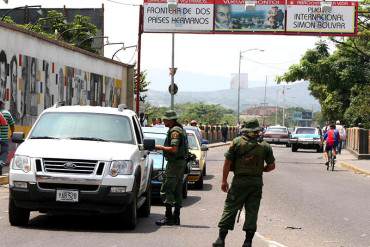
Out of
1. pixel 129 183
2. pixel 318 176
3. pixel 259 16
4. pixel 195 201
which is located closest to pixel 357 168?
pixel 318 176

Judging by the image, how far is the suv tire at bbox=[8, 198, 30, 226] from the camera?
36.9 feet

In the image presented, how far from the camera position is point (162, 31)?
124 ft

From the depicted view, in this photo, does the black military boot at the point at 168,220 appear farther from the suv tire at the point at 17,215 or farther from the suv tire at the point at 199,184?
the suv tire at the point at 199,184

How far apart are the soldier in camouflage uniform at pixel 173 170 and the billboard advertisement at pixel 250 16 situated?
84.3ft

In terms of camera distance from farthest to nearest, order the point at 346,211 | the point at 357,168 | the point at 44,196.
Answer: the point at 357,168
the point at 346,211
the point at 44,196

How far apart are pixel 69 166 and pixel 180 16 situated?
2707cm

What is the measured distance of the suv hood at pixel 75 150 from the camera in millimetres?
11031

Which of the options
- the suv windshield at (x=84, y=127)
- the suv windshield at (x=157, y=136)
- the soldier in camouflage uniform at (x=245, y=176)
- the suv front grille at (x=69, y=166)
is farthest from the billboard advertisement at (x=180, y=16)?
the soldier in camouflage uniform at (x=245, y=176)

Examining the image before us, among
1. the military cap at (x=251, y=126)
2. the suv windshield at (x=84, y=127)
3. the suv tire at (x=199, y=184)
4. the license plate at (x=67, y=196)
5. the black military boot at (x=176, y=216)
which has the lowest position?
the suv tire at (x=199, y=184)

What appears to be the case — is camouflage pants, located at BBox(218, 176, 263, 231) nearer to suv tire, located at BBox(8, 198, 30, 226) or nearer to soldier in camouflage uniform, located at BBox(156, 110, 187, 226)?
soldier in camouflage uniform, located at BBox(156, 110, 187, 226)

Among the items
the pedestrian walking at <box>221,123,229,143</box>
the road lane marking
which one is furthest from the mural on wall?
the pedestrian walking at <box>221,123,229,143</box>

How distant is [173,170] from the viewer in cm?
1222

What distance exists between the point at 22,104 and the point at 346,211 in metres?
11.7

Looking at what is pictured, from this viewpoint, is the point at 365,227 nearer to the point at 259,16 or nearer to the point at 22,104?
the point at 22,104
